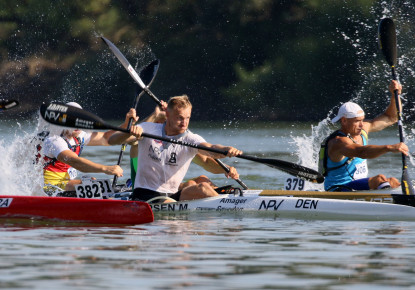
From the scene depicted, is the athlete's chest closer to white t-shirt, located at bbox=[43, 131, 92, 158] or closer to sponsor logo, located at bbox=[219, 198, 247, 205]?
sponsor logo, located at bbox=[219, 198, 247, 205]

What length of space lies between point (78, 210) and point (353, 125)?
3.60m

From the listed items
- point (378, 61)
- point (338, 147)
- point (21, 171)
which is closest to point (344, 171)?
point (338, 147)

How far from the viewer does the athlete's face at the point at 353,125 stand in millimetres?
11680

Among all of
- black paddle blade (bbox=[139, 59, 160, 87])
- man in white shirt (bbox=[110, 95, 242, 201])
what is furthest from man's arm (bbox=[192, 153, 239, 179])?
black paddle blade (bbox=[139, 59, 160, 87])

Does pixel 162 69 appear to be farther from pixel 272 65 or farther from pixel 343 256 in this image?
pixel 343 256

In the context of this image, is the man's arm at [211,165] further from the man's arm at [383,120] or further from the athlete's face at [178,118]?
the man's arm at [383,120]

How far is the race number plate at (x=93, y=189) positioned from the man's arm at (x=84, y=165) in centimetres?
16

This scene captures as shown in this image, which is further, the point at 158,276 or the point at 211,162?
the point at 211,162

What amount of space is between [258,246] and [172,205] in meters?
2.54

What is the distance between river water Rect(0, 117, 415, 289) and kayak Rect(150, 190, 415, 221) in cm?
15

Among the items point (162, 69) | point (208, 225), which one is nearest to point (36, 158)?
point (208, 225)

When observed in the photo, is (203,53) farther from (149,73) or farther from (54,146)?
(54,146)

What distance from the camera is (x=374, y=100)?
39.4 meters

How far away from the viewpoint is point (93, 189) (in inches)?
451
